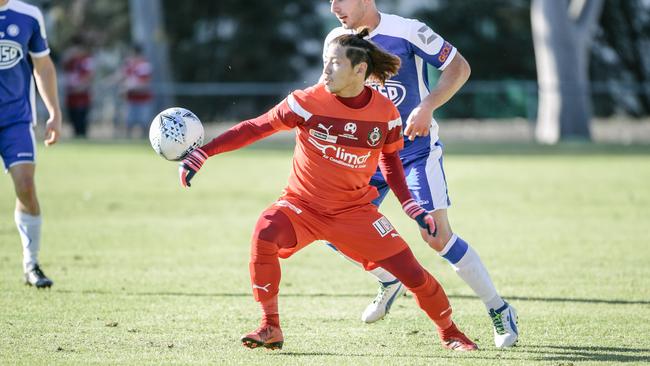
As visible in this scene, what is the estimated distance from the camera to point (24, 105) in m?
8.73

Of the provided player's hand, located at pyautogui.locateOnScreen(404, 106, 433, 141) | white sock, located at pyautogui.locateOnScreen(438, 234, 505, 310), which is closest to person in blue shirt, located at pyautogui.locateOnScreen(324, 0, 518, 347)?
white sock, located at pyautogui.locateOnScreen(438, 234, 505, 310)

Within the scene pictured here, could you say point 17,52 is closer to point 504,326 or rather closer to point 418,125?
point 418,125

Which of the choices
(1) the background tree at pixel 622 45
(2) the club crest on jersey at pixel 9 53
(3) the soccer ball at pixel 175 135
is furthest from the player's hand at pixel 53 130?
(1) the background tree at pixel 622 45

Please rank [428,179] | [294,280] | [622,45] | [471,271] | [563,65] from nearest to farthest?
1. [471,271]
2. [428,179]
3. [294,280]
4. [563,65]
5. [622,45]

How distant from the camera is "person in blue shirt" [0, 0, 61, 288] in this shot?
860 centimetres

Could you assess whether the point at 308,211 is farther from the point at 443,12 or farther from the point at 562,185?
the point at 443,12

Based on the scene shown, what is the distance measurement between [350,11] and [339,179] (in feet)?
3.85

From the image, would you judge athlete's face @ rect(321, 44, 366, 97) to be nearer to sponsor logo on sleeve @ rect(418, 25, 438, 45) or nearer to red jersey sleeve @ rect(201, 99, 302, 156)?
red jersey sleeve @ rect(201, 99, 302, 156)

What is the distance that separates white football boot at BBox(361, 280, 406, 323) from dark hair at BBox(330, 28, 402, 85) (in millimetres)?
1530

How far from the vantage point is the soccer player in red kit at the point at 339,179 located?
20.6ft

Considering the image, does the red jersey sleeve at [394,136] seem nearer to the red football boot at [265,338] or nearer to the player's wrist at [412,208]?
the player's wrist at [412,208]

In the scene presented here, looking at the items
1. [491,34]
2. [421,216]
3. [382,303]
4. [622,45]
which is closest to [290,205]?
[421,216]

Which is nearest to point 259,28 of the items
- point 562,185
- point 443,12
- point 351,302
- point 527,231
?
point 443,12

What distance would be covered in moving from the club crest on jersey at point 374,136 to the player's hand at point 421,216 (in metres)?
0.38
